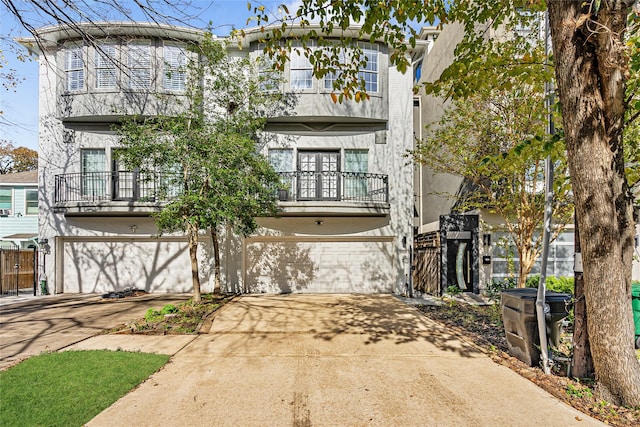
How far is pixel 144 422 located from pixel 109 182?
1059 cm

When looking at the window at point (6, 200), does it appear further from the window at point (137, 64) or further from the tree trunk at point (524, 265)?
the tree trunk at point (524, 265)

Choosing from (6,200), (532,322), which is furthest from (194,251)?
(6,200)

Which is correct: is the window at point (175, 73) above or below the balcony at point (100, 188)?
above

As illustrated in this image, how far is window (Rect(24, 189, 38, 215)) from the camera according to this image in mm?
17969

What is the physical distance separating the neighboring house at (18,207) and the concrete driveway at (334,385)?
1558 centimetres

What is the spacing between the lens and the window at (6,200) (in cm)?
1792

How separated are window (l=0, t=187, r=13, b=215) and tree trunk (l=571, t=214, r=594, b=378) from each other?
23.2m

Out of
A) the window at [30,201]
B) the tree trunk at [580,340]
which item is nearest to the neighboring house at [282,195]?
the window at [30,201]

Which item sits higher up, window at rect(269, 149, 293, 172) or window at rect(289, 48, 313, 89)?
window at rect(289, 48, 313, 89)

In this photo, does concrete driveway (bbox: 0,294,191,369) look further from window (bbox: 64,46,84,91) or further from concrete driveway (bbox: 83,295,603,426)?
window (bbox: 64,46,84,91)

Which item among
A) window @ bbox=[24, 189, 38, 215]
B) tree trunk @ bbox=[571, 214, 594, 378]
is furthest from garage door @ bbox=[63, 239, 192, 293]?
tree trunk @ bbox=[571, 214, 594, 378]

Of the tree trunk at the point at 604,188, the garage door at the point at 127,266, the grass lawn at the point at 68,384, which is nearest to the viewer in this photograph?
the grass lawn at the point at 68,384

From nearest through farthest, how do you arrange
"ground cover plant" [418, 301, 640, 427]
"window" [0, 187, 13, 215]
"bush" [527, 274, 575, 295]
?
"ground cover plant" [418, 301, 640, 427] < "bush" [527, 274, 575, 295] < "window" [0, 187, 13, 215]

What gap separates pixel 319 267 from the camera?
12656 millimetres
